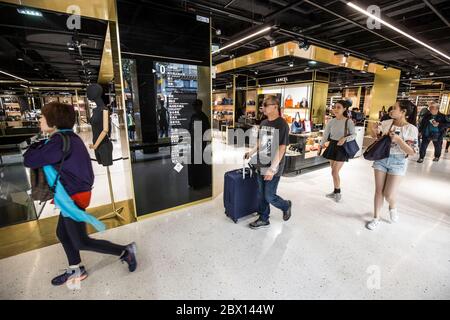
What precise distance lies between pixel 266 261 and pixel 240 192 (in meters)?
0.98

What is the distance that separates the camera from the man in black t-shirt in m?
2.52

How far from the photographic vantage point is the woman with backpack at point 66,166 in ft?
5.09

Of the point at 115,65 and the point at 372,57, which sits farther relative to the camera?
the point at 372,57

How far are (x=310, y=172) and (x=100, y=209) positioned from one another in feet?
15.4

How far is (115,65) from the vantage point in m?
2.81

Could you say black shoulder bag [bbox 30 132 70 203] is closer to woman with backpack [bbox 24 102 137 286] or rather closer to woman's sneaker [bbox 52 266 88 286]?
woman with backpack [bbox 24 102 137 286]

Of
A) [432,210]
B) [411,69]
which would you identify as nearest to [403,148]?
[432,210]

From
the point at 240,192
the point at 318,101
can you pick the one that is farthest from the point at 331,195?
the point at 318,101

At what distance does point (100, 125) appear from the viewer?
261cm

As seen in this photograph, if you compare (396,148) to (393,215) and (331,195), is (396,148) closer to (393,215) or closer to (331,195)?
(393,215)

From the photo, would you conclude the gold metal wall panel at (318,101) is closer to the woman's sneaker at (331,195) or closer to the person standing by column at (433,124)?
the person standing by column at (433,124)

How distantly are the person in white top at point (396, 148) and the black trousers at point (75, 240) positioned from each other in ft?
10.6

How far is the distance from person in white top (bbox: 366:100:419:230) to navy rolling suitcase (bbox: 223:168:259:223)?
1.62 meters

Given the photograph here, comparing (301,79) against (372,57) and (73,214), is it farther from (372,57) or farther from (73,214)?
(73,214)
